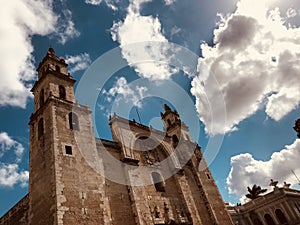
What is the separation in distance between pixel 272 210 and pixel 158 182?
2125 cm

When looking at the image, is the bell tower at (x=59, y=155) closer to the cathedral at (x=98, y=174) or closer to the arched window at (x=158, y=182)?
the cathedral at (x=98, y=174)

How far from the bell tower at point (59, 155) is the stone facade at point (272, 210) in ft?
92.5

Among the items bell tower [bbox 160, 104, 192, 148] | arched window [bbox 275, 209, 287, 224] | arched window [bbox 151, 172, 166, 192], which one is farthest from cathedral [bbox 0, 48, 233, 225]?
arched window [bbox 275, 209, 287, 224]

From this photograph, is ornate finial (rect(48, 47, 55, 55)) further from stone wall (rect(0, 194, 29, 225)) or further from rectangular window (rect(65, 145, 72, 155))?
stone wall (rect(0, 194, 29, 225))

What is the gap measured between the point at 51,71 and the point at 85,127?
21.6ft

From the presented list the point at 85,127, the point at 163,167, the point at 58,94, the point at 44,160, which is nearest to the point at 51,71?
the point at 58,94

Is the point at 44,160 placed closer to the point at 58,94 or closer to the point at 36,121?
the point at 36,121

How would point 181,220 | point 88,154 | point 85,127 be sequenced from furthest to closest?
point 181,220
point 85,127
point 88,154

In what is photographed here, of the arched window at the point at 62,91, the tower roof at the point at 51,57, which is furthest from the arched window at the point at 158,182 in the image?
the tower roof at the point at 51,57

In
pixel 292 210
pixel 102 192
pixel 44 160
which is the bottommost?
pixel 292 210

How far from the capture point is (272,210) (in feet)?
115

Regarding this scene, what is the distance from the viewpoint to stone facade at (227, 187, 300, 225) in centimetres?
3372

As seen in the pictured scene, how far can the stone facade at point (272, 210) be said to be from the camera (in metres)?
33.7

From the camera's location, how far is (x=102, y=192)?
17.5 meters
